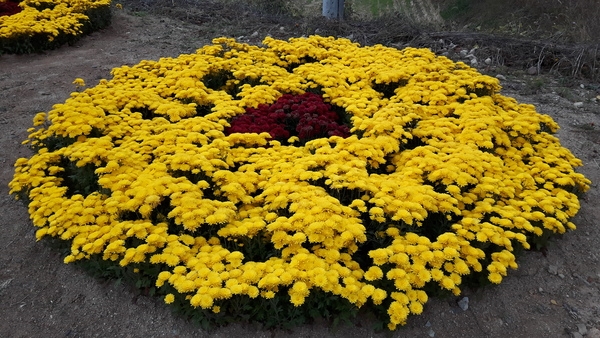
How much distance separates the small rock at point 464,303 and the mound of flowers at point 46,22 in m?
8.38

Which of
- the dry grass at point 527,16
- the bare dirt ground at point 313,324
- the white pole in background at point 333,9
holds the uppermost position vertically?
the white pole in background at point 333,9

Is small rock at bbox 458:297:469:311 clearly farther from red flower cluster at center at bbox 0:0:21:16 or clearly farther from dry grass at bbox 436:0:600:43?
red flower cluster at center at bbox 0:0:21:16

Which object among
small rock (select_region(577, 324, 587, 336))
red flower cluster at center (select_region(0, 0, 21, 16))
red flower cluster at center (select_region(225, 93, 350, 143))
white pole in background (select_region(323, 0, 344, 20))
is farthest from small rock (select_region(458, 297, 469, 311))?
red flower cluster at center (select_region(0, 0, 21, 16))

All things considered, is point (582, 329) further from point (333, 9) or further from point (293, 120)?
point (333, 9)

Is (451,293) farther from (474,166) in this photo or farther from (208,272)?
(208,272)

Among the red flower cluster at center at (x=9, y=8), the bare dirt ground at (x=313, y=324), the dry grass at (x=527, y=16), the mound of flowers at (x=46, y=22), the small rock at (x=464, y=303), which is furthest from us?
the dry grass at (x=527, y=16)

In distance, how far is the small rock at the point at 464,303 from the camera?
3498mm

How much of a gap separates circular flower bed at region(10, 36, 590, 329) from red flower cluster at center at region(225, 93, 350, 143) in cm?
2

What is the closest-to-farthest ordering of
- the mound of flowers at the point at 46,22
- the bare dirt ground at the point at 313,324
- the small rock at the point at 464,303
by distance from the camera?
the bare dirt ground at the point at 313,324 < the small rock at the point at 464,303 < the mound of flowers at the point at 46,22

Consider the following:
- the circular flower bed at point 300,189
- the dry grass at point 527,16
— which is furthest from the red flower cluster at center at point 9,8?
the dry grass at point 527,16

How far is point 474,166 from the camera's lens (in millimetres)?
4059

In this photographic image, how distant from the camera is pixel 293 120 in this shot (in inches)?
209

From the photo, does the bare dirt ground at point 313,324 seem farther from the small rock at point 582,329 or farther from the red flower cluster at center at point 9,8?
the red flower cluster at center at point 9,8

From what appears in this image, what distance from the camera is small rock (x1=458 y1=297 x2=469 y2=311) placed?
3.50 metres
